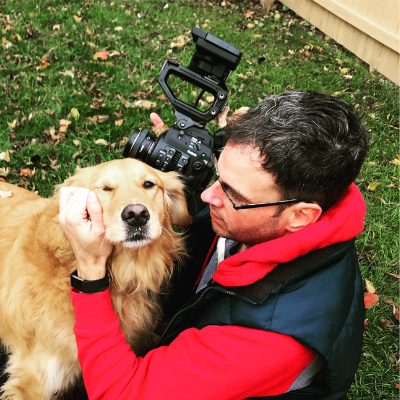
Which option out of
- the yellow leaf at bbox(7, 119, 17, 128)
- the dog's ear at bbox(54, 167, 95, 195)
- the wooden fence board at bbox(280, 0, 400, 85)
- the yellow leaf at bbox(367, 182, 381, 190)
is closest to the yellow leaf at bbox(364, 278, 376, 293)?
the yellow leaf at bbox(367, 182, 381, 190)

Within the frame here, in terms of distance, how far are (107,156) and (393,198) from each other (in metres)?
3.13

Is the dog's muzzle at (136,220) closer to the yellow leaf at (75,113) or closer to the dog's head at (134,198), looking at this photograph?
the dog's head at (134,198)

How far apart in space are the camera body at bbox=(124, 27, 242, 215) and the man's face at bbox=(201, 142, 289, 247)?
38 cm

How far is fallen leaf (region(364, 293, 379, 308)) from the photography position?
2965 millimetres

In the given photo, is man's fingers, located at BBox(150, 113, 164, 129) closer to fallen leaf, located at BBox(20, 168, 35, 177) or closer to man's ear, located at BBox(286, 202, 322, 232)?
man's ear, located at BBox(286, 202, 322, 232)

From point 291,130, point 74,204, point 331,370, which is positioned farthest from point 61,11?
point 331,370

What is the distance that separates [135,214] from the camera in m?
1.77

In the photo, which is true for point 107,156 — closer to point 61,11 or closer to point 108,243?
point 108,243

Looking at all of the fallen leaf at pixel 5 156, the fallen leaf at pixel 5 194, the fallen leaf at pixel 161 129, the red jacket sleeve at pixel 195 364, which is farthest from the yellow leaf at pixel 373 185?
the fallen leaf at pixel 5 156

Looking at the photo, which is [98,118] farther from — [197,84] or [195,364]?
[195,364]

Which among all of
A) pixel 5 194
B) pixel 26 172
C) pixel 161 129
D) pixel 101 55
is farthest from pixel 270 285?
pixel 101 55

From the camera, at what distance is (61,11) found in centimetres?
609

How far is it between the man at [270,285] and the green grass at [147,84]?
60.7 inches

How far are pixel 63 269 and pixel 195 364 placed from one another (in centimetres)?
97
